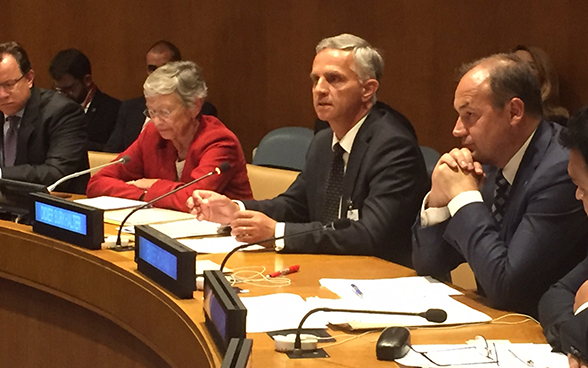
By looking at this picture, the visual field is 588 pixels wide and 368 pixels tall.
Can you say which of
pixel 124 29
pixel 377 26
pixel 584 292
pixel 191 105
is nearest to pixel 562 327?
pixel 584 292

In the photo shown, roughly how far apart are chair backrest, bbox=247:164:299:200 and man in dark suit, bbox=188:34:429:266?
1.82 feet

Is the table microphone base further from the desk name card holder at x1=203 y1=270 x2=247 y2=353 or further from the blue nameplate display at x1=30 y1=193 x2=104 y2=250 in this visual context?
the blue nameplate display at x1=30 y1=193 x2=104 y2=250

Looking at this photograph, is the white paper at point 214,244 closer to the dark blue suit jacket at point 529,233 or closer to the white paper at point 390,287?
the white paper at point 390,287

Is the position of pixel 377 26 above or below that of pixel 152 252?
above

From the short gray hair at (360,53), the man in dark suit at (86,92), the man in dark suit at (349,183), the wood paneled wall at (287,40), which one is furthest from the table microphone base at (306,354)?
the man in dark suit at (86,92)

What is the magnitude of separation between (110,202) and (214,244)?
105cm

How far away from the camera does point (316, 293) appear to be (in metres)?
2.54

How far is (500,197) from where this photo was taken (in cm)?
275

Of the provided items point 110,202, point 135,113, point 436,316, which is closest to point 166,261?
point 436,316

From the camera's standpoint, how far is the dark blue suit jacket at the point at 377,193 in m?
3.12

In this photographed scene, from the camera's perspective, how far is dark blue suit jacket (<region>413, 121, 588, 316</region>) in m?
2.44

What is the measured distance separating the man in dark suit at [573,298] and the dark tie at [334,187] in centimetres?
126

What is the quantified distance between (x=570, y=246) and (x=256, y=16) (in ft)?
16.3

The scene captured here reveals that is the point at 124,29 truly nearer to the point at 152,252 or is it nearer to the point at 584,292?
the point at 152,252
